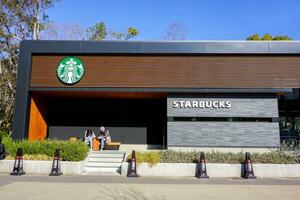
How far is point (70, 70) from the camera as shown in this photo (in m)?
17.9

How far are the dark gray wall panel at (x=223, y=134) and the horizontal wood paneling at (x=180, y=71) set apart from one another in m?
2.06

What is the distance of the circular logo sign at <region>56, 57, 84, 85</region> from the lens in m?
17.9

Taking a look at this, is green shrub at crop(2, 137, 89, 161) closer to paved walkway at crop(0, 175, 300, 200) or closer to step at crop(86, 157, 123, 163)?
step at crop(86, 157, 123, 163)

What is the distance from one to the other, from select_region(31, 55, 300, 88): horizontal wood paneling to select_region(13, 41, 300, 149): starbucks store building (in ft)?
0.17

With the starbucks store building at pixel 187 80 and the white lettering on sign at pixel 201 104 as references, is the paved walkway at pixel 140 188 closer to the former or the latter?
the starbucks store building at pixel 187 80

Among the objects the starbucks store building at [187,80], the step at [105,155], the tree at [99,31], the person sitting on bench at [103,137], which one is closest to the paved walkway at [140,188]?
the step at [105,155]

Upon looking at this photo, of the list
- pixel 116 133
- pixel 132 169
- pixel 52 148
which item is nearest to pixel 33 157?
pixel 52 148

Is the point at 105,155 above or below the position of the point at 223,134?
below

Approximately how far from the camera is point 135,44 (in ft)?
58.5

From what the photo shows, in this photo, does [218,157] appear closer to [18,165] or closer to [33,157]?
[33,157]

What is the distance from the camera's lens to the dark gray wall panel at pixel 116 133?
2039 cm

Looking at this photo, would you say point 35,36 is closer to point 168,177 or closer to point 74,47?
point 74,47

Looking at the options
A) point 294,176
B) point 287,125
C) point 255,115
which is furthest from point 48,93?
point 287,125

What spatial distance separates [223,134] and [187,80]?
3417 millimetres
